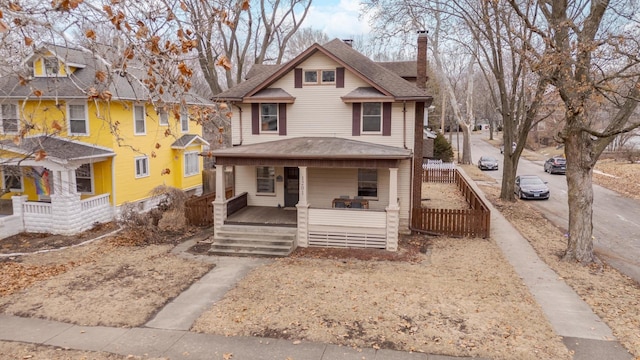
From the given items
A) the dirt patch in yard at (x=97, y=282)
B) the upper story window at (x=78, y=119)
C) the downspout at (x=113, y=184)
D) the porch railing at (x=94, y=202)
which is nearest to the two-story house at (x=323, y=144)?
the dirt patch in yard at (x=97, y=282)

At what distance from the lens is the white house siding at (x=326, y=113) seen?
17.8m

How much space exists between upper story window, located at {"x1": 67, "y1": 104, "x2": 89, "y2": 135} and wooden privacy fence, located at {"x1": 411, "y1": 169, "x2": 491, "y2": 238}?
1550 cm

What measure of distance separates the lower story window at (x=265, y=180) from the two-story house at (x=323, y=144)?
0.05m

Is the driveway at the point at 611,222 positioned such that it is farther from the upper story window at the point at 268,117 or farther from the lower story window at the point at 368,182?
the upper story window at the point at 268,117

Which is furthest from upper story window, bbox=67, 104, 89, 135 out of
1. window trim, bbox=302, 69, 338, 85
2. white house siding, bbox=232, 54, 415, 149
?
window trim, bbox=302, 69, 338, 85

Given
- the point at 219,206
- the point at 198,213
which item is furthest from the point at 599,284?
the point at 198,213

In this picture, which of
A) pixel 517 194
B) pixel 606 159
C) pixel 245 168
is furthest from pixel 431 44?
pixel 606 159

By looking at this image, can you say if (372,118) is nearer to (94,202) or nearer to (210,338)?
(210,338)

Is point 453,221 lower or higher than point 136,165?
lower

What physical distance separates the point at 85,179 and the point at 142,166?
292 centimetres

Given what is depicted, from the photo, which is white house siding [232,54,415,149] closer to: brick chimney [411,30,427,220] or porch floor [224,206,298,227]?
brick chimney [411,30,427,220]

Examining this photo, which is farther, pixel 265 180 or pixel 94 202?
pixel 94 202

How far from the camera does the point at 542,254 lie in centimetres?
1506

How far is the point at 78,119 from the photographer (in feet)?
66.2
